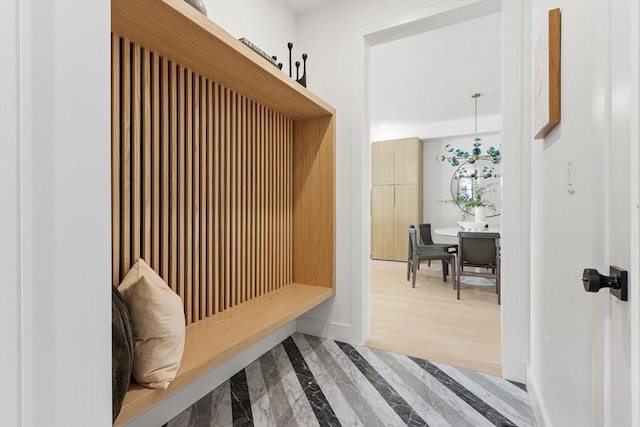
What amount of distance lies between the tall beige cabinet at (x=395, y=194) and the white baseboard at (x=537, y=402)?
445cm

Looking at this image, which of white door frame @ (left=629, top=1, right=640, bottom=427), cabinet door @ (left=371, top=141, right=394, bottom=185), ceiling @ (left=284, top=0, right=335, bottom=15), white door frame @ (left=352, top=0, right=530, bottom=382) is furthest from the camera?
cabinet door @ (left=371, top=141, right=394, bottom=185)

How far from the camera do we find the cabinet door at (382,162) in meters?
6.55

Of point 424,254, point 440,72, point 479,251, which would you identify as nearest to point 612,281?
point 479,251

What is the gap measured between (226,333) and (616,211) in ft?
5.05

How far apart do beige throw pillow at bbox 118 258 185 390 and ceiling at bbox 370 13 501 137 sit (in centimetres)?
297

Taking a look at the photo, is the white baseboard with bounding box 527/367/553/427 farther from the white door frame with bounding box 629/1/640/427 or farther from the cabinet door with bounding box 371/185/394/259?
the cabinet door with bounding box 371/185/394/259

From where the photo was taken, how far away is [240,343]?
144cm

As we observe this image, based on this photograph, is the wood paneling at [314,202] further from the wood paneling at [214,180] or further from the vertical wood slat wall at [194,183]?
the vertical wood slat wall at [194,183]

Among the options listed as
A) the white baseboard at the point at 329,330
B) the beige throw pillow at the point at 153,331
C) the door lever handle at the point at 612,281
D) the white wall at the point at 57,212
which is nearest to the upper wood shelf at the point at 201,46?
the white wall at the point at 57,212

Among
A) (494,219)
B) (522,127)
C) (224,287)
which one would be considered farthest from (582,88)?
(494,219)

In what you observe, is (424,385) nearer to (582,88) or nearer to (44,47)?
(582,88)

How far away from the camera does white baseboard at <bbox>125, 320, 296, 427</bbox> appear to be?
1.46 metres

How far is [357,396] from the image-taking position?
1727mm

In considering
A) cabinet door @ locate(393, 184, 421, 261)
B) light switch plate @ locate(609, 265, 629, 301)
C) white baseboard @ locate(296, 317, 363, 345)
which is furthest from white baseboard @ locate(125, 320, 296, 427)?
cabinet door @ locate(393, 184, 421, 261)
